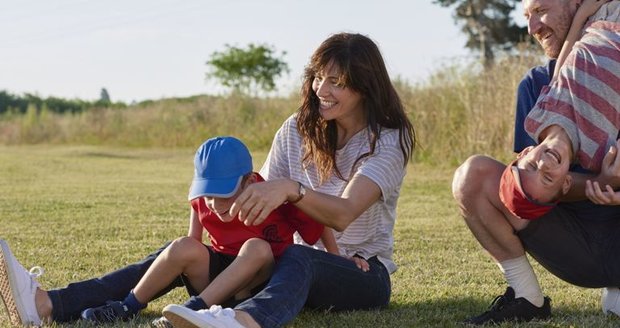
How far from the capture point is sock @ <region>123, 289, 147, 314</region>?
3.85 meters

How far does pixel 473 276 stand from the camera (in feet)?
17.2

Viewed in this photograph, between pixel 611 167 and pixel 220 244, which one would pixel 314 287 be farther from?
pixel 611 167

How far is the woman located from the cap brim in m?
0.14

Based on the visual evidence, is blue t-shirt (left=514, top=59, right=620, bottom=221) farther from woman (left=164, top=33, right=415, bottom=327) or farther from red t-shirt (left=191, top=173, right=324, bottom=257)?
red t-shirt (left=191, top=173, right=324, bottom=257)

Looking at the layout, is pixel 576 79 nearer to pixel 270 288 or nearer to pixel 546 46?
pixel 546 46

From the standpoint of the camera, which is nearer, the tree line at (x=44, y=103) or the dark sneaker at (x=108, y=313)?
the dark sneaker at (x=108, y=313)

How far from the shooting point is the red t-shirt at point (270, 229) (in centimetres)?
379

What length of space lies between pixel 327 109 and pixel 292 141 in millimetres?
292

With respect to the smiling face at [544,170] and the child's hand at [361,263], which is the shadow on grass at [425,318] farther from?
the smiling face at [544,170]

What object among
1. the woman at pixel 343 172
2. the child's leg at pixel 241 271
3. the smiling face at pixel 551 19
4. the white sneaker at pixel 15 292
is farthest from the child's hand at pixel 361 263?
the white sneaker at pixel 15 292

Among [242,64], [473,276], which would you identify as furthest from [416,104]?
[242,64]

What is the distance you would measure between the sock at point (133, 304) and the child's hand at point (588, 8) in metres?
1.91

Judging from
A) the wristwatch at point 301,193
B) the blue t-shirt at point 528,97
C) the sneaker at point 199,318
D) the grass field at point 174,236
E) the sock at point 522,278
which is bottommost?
the grass field at point 174,236

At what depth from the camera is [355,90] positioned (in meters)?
3.97
